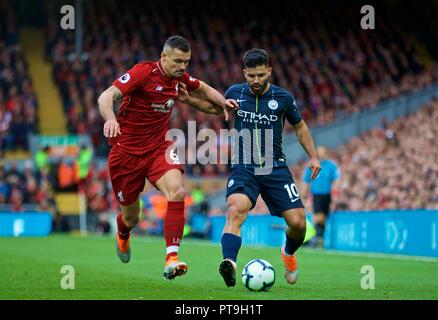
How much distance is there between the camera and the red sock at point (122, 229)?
12.2 m

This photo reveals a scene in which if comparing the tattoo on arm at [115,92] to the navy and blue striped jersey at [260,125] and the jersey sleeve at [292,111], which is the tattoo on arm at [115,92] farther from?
the jersey sleeve at [292,111]

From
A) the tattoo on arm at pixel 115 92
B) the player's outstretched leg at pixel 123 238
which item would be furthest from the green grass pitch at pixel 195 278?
the tattoo on arm at pixel 115 92

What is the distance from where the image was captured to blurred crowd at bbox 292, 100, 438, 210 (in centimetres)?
2109

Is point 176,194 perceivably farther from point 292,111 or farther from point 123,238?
point 123,238

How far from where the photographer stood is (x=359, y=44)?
37.5 m

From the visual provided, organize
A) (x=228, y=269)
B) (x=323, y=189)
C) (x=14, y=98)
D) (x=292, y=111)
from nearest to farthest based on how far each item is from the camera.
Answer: (x=228, y=269) < (x=292, y=111) < (x=323, y=189) < (x=14, y=98)

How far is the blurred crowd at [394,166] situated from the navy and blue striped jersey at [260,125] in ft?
32.8

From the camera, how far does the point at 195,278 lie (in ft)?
38.8

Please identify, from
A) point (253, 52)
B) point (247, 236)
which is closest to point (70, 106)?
point (247, 236)

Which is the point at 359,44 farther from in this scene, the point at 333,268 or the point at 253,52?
the point at 253,52

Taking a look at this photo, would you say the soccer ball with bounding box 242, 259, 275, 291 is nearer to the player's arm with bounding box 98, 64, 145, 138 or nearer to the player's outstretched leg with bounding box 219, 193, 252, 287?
the player's outstretched leg with bounding box 219, 193, 252, 287

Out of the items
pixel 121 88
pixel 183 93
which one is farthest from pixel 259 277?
pixel 121 88

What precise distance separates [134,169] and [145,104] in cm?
81
